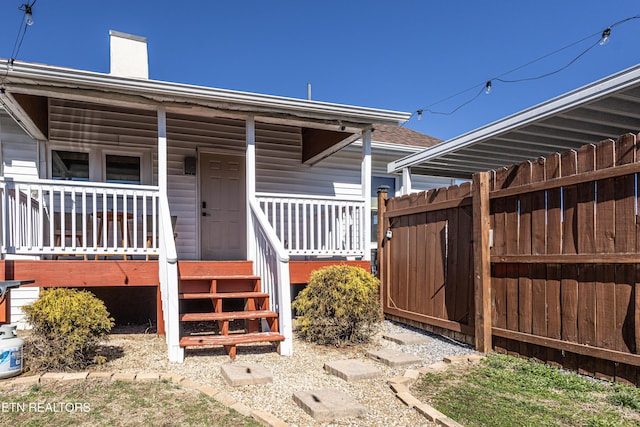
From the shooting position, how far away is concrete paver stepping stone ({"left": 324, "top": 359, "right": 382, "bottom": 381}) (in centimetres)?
357

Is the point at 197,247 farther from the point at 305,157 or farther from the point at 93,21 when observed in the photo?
the point at 93,21

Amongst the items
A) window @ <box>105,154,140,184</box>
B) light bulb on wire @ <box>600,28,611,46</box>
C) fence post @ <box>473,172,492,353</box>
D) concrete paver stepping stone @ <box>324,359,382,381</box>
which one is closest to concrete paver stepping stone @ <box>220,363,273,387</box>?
concrete paver stepping stone @ <box>324,359,382,381</box>

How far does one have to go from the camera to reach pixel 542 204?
3.80 meters

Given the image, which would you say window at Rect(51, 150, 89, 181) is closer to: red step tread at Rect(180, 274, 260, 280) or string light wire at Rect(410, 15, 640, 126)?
red step tread at Rect(180, 274, 260, 280)

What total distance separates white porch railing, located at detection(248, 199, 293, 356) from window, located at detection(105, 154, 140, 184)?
2.60 metres

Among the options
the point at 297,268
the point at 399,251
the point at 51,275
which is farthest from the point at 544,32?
the point at 51,275

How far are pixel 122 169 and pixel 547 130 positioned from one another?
6.56 m

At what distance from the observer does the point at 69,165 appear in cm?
678

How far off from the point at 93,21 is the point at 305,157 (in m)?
5.53

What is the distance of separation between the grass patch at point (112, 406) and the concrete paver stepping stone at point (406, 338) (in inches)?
96.3

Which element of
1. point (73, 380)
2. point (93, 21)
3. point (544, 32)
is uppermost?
point (544, 32)

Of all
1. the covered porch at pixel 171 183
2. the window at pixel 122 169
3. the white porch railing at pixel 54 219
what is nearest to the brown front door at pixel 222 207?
the covered porch at pixel 171 183

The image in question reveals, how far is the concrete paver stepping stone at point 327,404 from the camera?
9.08 feet

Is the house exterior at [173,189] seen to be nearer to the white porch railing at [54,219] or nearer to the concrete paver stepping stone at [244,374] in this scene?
the white porch railing at [54,219]
